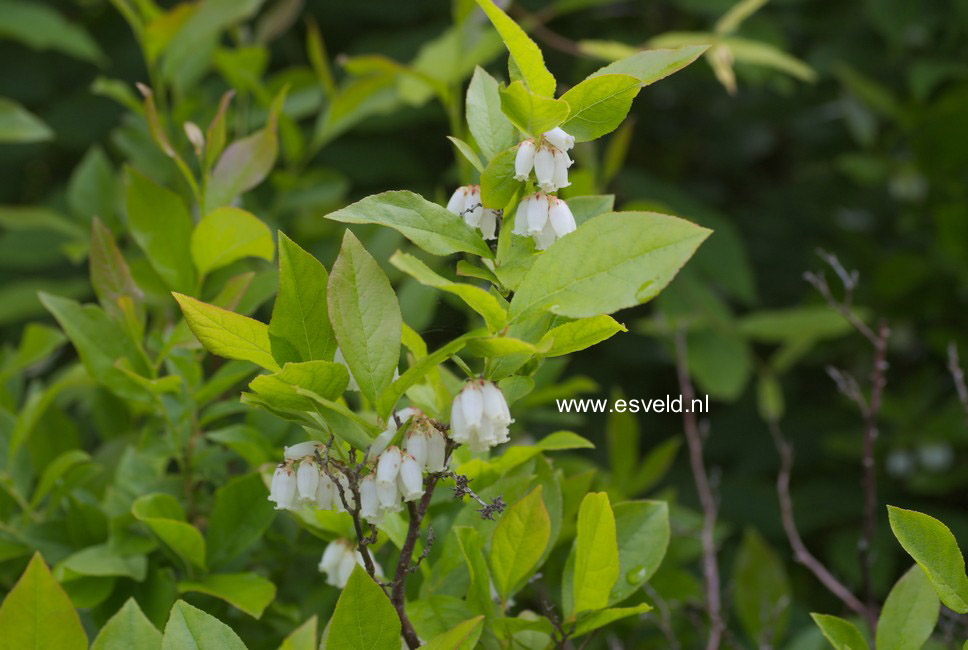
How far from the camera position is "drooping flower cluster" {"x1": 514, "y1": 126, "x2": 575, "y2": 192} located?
710mm

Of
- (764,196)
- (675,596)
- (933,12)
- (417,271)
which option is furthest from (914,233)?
(417,271)

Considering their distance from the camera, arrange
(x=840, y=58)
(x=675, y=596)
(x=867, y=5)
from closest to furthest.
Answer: (x=675, y=596) < (x=867, y=5) < (x=840, y=58)

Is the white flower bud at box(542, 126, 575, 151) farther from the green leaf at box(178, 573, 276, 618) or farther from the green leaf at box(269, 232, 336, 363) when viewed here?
the green leaf at box(178, 573, 276, 618)

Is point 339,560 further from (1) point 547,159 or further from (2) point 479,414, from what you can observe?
(1) point 547,159

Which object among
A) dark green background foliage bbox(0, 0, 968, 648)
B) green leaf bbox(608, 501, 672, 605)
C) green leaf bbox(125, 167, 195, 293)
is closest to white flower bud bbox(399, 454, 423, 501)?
green leaf bbox(608, 501, 672, 605)

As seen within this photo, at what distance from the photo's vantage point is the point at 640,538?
90 centimetres

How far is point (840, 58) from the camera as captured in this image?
95.7 inches

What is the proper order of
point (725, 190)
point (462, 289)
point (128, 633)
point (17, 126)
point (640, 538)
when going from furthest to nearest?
point (725, 190) < point (17, 126) < point (640, 538) < point (128, 633) < point (462, 289)

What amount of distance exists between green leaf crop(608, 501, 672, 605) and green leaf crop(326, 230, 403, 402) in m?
0.30

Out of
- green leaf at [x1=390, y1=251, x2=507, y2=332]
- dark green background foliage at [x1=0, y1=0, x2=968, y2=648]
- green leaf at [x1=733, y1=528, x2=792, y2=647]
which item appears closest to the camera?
green leaf at [x1=390, y1=251, x2=507, y2=332]

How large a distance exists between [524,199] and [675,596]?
0.83 m

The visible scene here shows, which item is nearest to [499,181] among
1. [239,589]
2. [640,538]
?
[640,538]

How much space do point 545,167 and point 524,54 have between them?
0.28ft

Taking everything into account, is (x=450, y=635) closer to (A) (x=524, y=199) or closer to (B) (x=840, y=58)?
(A) (x=524, y=199)
